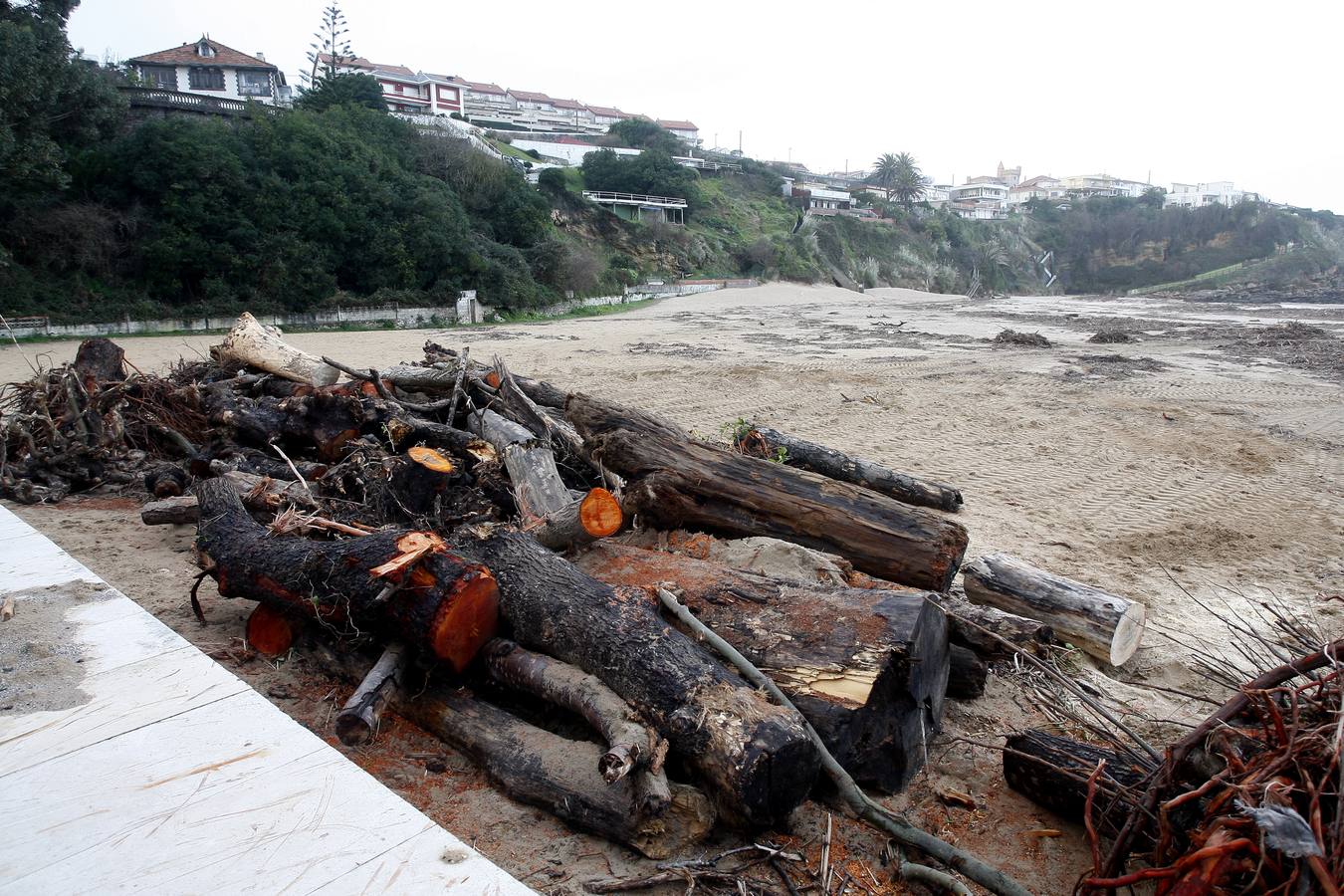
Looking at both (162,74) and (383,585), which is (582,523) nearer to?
(383,585)

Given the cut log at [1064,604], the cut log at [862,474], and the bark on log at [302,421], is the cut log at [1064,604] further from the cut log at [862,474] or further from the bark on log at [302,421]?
the bark on log at [302,421]

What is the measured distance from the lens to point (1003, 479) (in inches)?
328

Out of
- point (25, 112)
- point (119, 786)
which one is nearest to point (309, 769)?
point (119, 786)

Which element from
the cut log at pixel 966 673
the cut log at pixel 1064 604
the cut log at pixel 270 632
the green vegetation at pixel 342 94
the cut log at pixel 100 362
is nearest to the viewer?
the cut log at pixel 966 673

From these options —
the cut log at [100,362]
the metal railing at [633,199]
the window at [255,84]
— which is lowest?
the cut log at [100,362]

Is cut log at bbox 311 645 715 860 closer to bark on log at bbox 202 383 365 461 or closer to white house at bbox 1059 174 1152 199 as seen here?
bark on log at bbox 202 383 365 461

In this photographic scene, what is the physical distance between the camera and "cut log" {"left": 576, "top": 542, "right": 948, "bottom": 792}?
3.12m

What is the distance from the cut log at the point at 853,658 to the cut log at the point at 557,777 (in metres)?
0.66

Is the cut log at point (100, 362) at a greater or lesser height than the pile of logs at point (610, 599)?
greater

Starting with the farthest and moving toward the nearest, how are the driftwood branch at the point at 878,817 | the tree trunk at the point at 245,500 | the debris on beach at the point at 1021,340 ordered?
the debris on beach at the point at 1021,340
the tree trunk at the point at 245,500
the driftwood branch at the point at 878,817

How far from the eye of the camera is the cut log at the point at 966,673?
385 centimetres

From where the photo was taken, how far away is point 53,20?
23.1m

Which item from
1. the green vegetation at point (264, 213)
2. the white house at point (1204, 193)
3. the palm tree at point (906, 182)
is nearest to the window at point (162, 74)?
the green vegetation at point (264, 213)

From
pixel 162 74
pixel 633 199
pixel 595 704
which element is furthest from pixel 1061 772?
pixel 162 74
